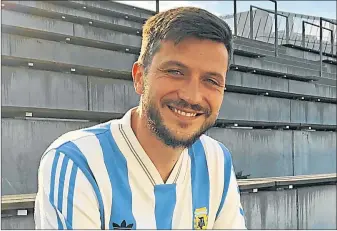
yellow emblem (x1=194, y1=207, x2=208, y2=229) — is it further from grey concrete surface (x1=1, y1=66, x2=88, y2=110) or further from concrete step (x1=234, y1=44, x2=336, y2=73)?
concrete step (x1=234, y1=44, x2=336, y2=73)

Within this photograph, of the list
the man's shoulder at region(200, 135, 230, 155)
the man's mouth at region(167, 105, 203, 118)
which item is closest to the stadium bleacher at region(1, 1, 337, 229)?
the man's shoulder at region(200, 135, 230, 155)

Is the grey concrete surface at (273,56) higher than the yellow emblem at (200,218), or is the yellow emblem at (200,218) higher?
the grey concrete surface at (273,56)

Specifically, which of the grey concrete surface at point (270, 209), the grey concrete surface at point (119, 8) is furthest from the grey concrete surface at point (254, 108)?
the grey concrete surface at point (119, 8)

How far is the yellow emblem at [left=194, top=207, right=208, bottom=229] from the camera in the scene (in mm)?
707

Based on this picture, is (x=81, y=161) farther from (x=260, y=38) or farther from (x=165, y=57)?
(x=260, y=38)

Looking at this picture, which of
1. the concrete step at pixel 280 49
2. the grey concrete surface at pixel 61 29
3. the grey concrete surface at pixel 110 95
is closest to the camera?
the grey concrete surface at pixel 110 95

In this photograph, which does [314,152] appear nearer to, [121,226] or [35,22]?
[35,22]

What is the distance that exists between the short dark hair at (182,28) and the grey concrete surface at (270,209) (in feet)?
4.59

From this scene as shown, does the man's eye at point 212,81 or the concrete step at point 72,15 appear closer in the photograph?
the man's eye at point 212,81

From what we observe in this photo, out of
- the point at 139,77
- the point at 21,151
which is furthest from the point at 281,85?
the point at 139,77

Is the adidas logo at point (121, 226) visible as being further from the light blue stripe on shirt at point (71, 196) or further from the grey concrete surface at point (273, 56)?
the grey concrete surface at point (273, 56)

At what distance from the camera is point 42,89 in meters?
2.16

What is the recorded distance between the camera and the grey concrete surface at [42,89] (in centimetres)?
206

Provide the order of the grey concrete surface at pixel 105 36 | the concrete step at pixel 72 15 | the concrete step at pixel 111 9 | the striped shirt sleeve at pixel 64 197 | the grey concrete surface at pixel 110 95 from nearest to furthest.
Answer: the striped shirt sleeve at pixel 64 197 < the grey concrete surface at pixel 110 95 < the concrete step at pixel 72 15 < the grey concrete surface at pixel 105 36 < the concrete step at pixel 111 9
